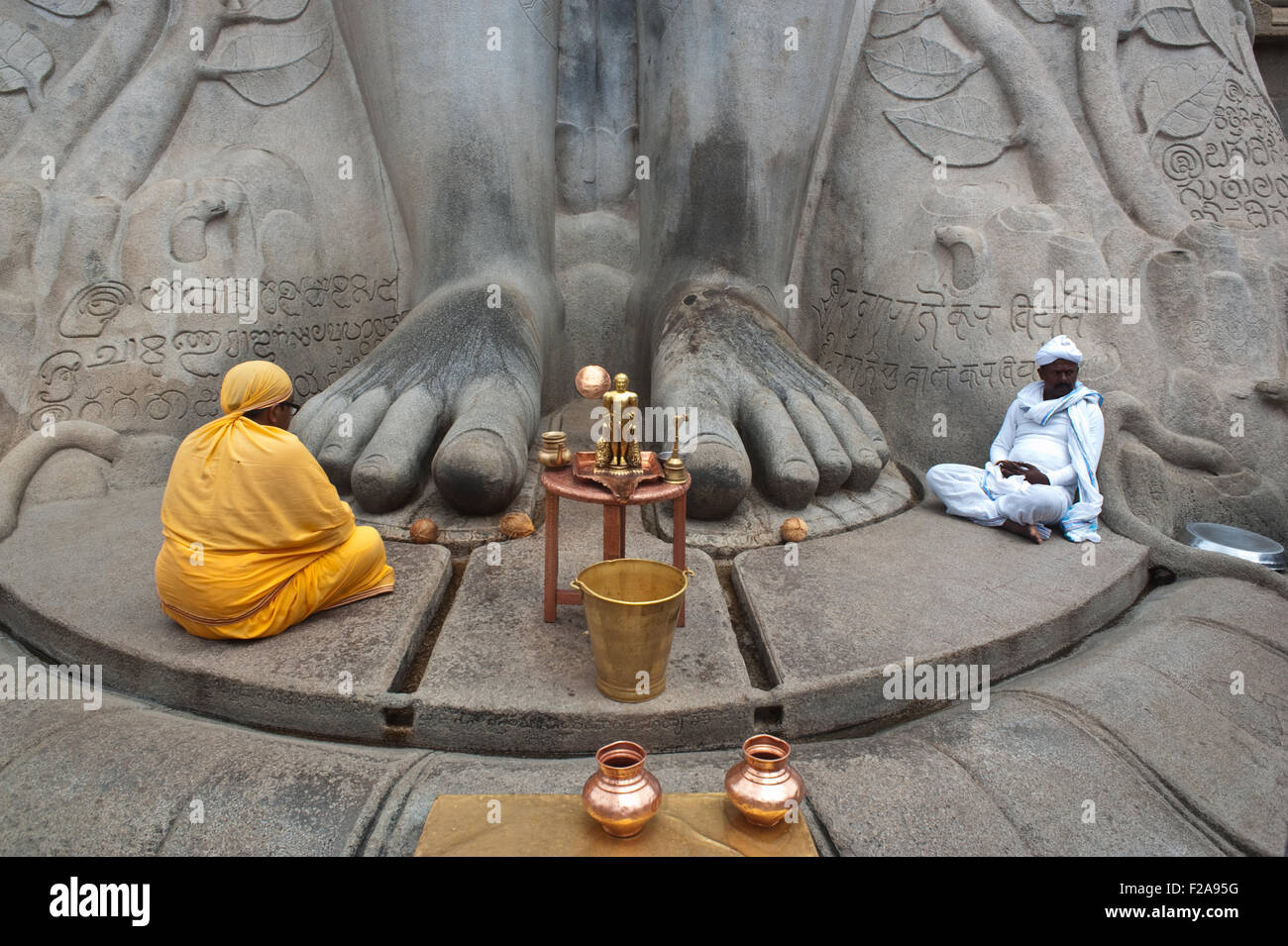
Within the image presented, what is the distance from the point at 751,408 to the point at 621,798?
1.66 meters

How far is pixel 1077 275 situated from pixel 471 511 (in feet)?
8.05

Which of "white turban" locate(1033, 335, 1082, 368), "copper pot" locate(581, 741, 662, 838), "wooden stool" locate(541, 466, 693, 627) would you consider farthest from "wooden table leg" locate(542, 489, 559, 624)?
"white turban" locate(1033, 335, 1082, 368)

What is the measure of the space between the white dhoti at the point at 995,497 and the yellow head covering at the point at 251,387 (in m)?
2.03

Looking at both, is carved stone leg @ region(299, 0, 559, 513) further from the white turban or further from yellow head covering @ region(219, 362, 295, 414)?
the white turban

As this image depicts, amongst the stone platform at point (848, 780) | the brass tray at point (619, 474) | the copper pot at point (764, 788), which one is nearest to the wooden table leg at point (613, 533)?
the brass tray at point (619, 474)

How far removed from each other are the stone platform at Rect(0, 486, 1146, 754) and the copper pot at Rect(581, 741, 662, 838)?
0.43 m

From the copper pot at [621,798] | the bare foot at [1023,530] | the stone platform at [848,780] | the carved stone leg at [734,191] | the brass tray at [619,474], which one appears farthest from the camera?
the carved stone leg at [734,191]

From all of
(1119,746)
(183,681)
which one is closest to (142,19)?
(183,681)

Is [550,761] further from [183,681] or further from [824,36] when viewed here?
[824,36]

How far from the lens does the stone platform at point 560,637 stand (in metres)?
1.68

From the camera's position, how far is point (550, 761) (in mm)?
1619

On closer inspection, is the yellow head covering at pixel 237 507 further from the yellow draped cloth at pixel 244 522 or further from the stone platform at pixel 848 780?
the stone platform at pixel 848 780

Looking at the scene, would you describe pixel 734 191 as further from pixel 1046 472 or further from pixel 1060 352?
pixel 1046 472

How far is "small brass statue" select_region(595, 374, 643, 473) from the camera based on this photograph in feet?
5.94
